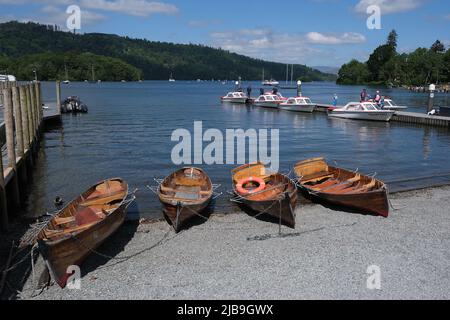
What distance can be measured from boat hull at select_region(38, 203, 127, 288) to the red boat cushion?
0.51 m

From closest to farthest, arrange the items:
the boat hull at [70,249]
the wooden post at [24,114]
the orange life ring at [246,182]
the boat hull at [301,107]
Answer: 1. the boat hull at [70,249]
2. the orange life ring at [246,182]
3. the wooden post at [24,114]
4. the boat hull at [301,107]

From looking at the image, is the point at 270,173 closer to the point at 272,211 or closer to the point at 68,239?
the point at 272,211

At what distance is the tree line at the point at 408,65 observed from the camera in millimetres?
165375

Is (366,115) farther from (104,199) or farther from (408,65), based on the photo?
(408,65)

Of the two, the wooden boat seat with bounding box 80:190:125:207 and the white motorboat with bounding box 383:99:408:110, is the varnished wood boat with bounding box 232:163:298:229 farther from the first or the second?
the white motorboat with bounding box 383:99:408:110

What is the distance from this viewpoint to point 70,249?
9.21 metres

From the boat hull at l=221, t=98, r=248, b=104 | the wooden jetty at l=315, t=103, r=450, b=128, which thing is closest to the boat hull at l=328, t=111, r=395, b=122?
the wooden jetty at l=315, t=103, r=450, b=128

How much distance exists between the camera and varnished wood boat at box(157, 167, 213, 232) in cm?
1232

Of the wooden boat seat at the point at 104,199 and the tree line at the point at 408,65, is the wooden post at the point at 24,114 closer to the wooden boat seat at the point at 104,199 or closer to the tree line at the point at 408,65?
the wooden boat seat at the point at 104,199

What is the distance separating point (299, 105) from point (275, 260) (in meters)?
46.7

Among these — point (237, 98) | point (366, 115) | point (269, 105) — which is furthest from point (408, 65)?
point (366, 115)

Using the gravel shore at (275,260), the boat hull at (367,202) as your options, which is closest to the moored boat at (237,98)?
the boat hull at (367,202)

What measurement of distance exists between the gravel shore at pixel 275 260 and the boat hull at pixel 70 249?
0.36 meters
